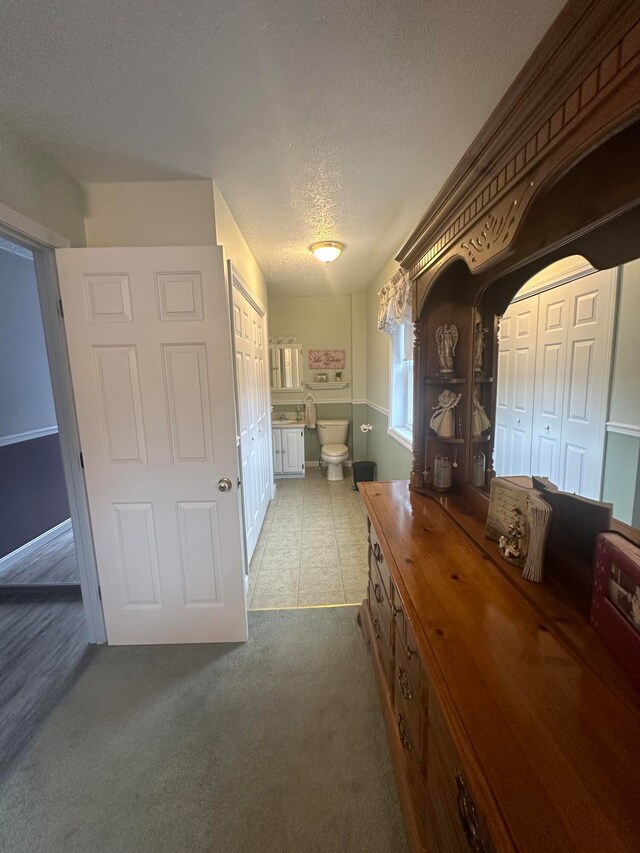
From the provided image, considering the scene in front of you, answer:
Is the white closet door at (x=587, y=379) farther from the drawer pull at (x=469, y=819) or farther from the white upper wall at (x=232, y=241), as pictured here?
A: the white upper wall at (x=232, y=241)

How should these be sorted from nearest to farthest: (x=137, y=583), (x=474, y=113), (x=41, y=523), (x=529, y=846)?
(x=529, y=846) < (x=474, y=113) < (x=137, y=583) < (x=41, y=523)

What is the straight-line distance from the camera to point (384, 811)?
46.3 inches

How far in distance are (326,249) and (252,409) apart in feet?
4.62

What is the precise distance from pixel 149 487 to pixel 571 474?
1789mm

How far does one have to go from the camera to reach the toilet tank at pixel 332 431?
4.83 m

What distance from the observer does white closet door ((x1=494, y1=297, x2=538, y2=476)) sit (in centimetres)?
114

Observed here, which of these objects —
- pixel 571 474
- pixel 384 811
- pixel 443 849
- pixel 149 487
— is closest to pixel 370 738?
pixel 384 811

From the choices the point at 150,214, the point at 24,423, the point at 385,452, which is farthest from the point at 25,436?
the point at 385,452

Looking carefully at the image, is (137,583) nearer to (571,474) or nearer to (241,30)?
(571,474)

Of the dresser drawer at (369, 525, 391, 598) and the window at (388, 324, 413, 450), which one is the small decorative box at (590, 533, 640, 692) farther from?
the window at (388, 324, 413, 450)

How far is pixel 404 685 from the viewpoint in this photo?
1136mm

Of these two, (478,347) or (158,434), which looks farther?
(158,434)

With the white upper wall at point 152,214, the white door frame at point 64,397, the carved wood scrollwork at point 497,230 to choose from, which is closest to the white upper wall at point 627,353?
the carved wood scrollwork at point 497,230

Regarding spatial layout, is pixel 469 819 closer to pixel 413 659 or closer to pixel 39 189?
pixel 413 659
